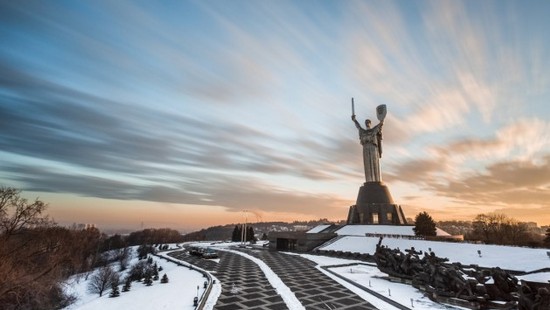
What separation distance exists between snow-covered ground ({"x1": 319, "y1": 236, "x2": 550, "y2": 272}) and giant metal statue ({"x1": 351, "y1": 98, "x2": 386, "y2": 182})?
20.0 metres

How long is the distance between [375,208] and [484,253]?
2651 cm

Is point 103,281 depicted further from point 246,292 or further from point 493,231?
point 493,231

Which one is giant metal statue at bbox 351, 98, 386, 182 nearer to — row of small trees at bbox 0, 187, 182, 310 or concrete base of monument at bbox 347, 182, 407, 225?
concrete base of monument at bbox 347, 182, 407, 225

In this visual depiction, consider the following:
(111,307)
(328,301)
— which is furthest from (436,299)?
(111,307)

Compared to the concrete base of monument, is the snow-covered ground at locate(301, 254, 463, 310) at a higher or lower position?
lower

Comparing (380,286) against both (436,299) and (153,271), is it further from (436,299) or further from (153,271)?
(153,271)

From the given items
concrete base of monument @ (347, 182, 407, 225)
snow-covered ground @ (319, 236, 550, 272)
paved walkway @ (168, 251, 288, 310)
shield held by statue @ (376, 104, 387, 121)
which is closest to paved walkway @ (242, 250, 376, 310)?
paved walkway @ (168, 251, 288, 310)

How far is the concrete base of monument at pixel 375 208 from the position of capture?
5296 centimetres


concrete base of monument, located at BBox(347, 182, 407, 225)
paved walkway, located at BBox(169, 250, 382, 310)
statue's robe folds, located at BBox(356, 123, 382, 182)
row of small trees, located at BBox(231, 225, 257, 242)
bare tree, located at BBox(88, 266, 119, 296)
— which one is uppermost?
statue's robe folds, located at BBox(356, 123, 382, 182)

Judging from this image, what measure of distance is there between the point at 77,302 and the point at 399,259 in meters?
33.2

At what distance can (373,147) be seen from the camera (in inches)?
2277

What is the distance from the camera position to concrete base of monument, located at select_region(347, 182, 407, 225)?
53.0 meters

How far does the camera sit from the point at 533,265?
73.4 ft

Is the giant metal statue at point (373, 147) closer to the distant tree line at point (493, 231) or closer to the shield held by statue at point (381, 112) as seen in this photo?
the shield held by statue at point (381, 112)
